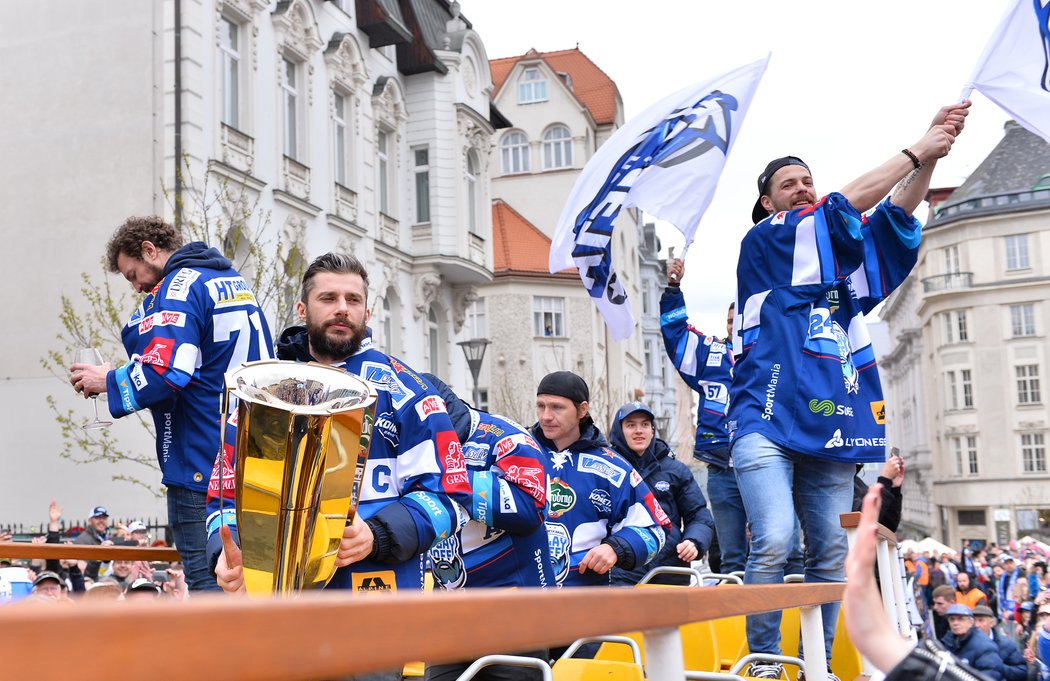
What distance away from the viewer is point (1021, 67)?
5445mm

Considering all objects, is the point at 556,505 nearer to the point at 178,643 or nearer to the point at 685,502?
the point at 685,502

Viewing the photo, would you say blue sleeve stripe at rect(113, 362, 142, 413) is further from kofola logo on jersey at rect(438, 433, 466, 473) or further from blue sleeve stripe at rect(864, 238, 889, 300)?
blue sleeve stripe at rect(864, 238, 889, 300)

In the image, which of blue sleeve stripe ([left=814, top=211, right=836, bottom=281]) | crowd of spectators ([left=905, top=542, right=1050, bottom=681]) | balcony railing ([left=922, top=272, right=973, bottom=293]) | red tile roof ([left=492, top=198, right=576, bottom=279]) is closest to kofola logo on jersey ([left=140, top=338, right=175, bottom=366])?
blue sleeve stripe ([left=814, top=211, right=836, bottom=281])

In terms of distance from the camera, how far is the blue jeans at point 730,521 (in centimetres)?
825

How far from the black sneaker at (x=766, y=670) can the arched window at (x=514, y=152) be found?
167ft

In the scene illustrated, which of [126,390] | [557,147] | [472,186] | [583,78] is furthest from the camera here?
[583,78]

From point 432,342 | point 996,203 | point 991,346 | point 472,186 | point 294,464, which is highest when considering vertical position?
point 996,203

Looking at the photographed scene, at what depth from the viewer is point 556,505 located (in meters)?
6.52

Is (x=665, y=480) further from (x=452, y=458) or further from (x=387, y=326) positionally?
(x=387, y=326)

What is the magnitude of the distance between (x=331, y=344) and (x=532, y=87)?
5337 cm

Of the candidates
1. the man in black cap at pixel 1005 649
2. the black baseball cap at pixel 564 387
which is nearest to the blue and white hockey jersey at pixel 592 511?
the black baseball cap at pixel 564 387

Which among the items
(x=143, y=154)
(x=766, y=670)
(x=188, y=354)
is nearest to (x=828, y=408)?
(x=766, y=670)

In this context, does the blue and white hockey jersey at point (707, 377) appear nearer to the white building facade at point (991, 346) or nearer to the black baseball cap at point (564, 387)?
the black baseball cap at point (564, 387)

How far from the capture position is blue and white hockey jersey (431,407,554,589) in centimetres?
506
